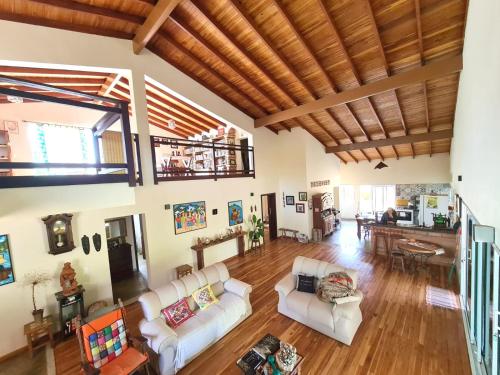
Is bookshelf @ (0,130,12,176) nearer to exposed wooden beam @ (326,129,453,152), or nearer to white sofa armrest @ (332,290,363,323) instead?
white sofa armrest @ (332,290,363,323)

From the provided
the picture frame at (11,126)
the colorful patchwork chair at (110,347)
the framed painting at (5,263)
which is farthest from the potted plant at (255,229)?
the picture frame at (11,126)

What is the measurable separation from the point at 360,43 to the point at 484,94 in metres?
3.15

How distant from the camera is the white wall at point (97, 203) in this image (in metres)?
2.57

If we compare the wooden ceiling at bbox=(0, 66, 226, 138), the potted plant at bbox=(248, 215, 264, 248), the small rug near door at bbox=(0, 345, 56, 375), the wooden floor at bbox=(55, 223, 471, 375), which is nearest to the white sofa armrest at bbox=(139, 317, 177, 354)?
the wooden floor at bbox=(55, 223, 471, 375)

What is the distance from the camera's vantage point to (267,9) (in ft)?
13.3

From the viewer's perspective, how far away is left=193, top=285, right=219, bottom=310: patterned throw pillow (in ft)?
12.4

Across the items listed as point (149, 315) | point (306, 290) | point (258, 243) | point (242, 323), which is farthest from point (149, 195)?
point (258, 243)

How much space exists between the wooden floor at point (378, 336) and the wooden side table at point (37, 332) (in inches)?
11.0

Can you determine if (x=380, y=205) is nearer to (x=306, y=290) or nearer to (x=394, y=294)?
(x=394, y=294)

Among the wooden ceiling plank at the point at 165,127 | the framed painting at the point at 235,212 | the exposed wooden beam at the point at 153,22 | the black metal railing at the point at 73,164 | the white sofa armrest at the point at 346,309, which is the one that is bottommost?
the white sofa armrest at the point at 346,309

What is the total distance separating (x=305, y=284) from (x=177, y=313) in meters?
2.37

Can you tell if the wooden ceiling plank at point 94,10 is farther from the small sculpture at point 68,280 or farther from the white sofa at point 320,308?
the white sofa at point 320,308

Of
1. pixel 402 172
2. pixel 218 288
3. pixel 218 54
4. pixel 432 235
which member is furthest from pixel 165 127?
pixel 402 172

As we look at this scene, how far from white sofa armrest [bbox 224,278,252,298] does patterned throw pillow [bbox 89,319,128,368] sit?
5.94ft
